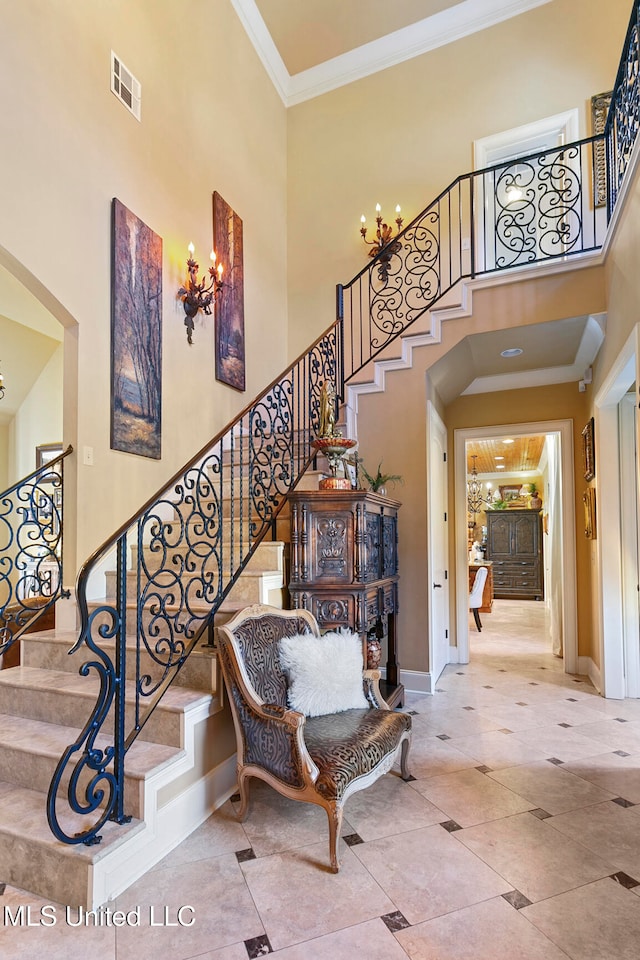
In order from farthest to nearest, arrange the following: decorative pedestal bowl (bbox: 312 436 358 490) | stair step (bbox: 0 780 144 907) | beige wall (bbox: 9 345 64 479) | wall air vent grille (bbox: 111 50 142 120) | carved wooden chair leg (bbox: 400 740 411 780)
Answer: beige wall (bbox: 9 345 64 479) → wall air vent grille (bbox: 111 50 142 120) → decorative pedestal bowl (bbox: 312 436 358 490) → carved wooden chair leg (bbox: 400 740 411 780) → stair step (bbox: 0 780 144 907)

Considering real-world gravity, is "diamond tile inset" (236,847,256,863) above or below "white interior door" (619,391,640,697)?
below

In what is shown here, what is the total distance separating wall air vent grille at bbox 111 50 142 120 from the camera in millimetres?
3959

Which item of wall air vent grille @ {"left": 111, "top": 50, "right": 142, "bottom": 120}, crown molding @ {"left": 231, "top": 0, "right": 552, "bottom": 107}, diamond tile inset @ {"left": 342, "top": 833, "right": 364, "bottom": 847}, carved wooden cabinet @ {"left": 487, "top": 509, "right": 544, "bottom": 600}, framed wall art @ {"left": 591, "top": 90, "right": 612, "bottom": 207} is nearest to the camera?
diamond tile inset @ {"left": 342, "top": 833, "right": 364, "bottom": 847}

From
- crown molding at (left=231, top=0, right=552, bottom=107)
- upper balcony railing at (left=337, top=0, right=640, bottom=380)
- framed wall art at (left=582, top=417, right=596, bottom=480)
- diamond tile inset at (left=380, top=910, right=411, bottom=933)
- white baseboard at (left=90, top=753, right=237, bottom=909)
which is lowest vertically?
diamond tile inset at (left=380, top=910, right=411, bottom=933)

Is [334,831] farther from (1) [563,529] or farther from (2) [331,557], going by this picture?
(1) [563,529]

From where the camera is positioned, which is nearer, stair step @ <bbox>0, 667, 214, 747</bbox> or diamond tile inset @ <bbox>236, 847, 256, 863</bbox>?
diamond tile inset @ <bbox>236, 847, 256, 863</bbox>

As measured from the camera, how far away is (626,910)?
1.86 metres

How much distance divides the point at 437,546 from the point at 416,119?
5006 mm

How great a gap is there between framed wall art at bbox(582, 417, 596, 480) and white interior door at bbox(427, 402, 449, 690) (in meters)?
1.35

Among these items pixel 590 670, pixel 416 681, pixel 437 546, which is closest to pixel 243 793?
pixel 416 681

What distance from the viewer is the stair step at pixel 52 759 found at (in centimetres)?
212

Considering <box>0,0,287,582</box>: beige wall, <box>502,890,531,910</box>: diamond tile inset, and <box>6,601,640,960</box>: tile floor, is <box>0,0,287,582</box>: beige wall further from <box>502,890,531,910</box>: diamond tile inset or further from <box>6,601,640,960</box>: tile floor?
<box>502,890,531,910</box>: diamond tile inset

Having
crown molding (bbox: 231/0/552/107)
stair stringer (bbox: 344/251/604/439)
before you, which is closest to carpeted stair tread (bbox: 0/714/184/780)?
stair stringer (bbox: 344/251/604/439)

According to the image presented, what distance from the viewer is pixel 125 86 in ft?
13.3
